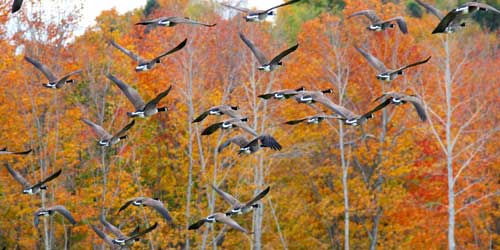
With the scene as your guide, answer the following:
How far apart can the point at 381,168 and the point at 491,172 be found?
4.34 meters

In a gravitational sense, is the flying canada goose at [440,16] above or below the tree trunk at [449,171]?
above

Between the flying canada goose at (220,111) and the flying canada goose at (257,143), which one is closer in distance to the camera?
the flying canada goose at (257,143)

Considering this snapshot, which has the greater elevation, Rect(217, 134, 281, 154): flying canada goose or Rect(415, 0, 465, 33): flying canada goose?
Rect(415, 0, 465, 33): flying canada goose

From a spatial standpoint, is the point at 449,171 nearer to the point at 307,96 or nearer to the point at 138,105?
the point at 307,96

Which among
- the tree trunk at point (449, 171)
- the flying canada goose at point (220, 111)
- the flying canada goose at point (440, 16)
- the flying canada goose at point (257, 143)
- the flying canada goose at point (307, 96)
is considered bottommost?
the tree trunk at point (449, 171)

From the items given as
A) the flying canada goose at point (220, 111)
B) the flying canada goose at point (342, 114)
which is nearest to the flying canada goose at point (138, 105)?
the flying canada goose at point (220, 111)

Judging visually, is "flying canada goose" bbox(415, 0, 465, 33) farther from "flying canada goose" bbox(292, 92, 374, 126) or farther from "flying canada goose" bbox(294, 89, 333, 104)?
"flying canada goose" bbox(294, 89, 333, 104)

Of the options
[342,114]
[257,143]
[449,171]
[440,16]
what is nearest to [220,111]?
[257,143]

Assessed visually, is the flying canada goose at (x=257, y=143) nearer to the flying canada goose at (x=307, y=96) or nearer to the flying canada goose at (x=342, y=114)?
the flying canada goose at (x=307, y=96)

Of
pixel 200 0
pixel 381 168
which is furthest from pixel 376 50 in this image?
pixel 200 0

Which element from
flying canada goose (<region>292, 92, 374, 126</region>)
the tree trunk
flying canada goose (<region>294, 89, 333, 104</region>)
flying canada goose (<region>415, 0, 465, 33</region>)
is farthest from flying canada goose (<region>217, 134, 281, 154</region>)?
the tree trunk

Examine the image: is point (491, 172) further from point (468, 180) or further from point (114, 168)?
point (114, 168)

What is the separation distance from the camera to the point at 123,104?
3916cm

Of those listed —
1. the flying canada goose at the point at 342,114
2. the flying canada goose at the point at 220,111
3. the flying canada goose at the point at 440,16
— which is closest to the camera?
the flying canada goose at the point at 220,111
